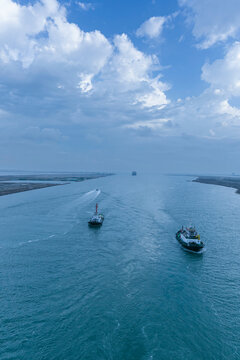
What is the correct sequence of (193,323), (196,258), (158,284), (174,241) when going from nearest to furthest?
(193,323) < (158,284) < (196,258) < (174,241)

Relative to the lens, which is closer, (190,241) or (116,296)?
(116,296)

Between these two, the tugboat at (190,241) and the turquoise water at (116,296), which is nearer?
the turquoise water at (116,296)

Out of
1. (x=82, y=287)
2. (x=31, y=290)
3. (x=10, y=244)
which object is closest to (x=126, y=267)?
(x=82, y=287)

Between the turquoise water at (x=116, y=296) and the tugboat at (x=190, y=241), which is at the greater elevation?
the tugboat at (x=190, y=241)

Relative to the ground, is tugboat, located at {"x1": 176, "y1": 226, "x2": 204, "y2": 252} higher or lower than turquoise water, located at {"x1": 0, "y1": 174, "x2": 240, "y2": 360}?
higher

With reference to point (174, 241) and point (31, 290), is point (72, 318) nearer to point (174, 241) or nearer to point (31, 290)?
point (31, 290)

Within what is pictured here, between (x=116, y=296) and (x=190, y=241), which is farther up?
(x=190, y=241)

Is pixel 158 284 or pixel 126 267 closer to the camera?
pixel 158 284

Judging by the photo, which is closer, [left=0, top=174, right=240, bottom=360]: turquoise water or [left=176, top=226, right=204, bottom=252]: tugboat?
[left=0, top=174, right=240, bottom=360]: turquoise water
